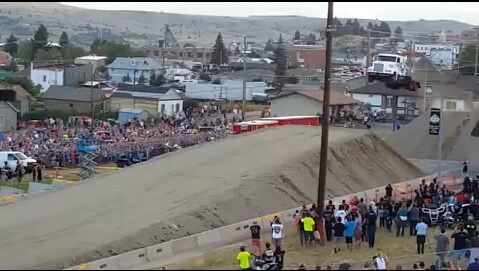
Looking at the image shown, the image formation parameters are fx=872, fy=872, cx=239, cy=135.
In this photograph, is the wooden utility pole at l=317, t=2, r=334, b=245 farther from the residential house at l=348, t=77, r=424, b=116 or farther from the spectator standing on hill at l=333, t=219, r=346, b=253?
the residential house at l=348, t=77, r=424, b=116

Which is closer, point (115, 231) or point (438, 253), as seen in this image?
point (438, 253)

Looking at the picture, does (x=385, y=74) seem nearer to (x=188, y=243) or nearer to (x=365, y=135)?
(x=365, y=135)

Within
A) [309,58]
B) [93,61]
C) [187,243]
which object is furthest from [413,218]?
[309,58]

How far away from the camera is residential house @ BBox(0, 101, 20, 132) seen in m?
65.8

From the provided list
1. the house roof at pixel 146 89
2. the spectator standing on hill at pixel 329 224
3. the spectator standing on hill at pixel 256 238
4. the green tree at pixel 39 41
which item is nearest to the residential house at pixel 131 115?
the house roof at pixel 146 89

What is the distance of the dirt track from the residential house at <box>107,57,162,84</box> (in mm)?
103590

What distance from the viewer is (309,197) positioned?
30.5 metres

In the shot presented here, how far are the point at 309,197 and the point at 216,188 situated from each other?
3510 mm

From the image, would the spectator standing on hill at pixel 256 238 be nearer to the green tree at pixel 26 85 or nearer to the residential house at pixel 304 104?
the residential house at pixel 304 104

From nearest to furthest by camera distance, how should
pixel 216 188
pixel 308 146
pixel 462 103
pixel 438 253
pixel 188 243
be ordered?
pixel 438 253
pixel 188 243
pixel 216 188
pixel 308 146
pixel 462 103

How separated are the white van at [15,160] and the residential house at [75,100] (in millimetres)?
37720

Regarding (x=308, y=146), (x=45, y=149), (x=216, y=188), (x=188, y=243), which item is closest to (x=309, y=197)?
(x=216, y=188)

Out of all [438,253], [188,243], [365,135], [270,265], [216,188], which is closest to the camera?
[270,265]

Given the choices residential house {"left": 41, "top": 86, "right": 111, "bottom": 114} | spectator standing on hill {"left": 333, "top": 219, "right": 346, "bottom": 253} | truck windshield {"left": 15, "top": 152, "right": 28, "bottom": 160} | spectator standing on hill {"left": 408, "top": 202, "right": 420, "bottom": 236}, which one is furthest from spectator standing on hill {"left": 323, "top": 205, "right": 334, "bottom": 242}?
residential house {"left": 41, "top": 86, "right": 111, "bottom": 114}
